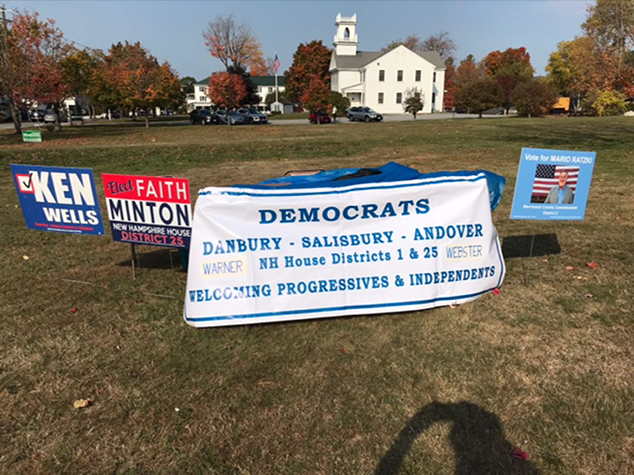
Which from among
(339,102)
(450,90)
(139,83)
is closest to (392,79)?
(339,102)

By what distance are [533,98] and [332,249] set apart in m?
49.4

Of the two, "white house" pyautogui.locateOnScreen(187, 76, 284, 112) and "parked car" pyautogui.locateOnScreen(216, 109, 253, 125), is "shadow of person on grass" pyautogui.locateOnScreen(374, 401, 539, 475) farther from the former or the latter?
"white house" pyautogui.locateOnScreen(187, 76, 284, 112)

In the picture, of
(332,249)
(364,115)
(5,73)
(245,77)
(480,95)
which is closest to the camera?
(332,249)

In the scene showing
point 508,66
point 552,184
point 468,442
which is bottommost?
point 468,442

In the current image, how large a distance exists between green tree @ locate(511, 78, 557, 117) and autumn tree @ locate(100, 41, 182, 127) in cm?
3754

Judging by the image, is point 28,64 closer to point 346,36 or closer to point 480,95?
point 480,95

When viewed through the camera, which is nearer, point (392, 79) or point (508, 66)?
point (392, 79)

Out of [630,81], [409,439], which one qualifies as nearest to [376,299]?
[409,439]

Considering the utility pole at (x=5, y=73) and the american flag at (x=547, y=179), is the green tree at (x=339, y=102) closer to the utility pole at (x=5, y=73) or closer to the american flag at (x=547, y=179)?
the utility pole at (x=5, y=73)

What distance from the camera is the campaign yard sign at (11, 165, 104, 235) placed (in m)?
5.23

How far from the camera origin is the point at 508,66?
77.3 metres

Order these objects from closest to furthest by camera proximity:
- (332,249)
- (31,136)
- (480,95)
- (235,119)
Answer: (332,249), (31,136), (235,119), (480,95)

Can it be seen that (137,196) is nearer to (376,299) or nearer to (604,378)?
(376,299)

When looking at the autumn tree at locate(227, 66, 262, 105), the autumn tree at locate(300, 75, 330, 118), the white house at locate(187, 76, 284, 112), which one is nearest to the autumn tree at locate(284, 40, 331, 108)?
the white house at locate(187, 76, 284, 112)
